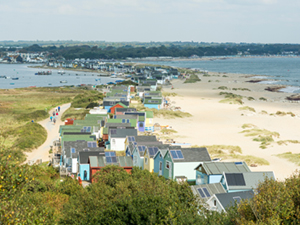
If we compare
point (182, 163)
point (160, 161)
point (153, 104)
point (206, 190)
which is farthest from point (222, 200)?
point (153, 104)

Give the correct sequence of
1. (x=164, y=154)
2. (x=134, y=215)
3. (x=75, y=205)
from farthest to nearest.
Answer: (x=164, y=154)
(x=75, y=205)
(x=134, y=215)

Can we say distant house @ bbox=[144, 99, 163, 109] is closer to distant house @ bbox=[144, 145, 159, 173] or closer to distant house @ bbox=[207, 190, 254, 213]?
distant house @ bbox=[144, 145, 159, 173]

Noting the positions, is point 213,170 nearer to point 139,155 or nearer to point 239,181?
point 239,181

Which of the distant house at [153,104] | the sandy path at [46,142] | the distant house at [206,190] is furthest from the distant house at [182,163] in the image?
the distant house at [153,104]

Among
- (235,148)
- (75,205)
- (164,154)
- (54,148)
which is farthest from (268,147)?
(75,205)

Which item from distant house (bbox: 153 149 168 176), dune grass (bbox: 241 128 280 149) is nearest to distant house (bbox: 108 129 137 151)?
distant house (bbox: 153 149 168 176)

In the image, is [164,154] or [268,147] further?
[268,147]

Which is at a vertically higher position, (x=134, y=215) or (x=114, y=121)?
(x=134, y=215)

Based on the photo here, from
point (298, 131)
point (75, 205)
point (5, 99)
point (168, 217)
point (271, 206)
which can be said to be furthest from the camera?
point (5, 99)

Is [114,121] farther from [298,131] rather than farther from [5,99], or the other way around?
[5,99]
